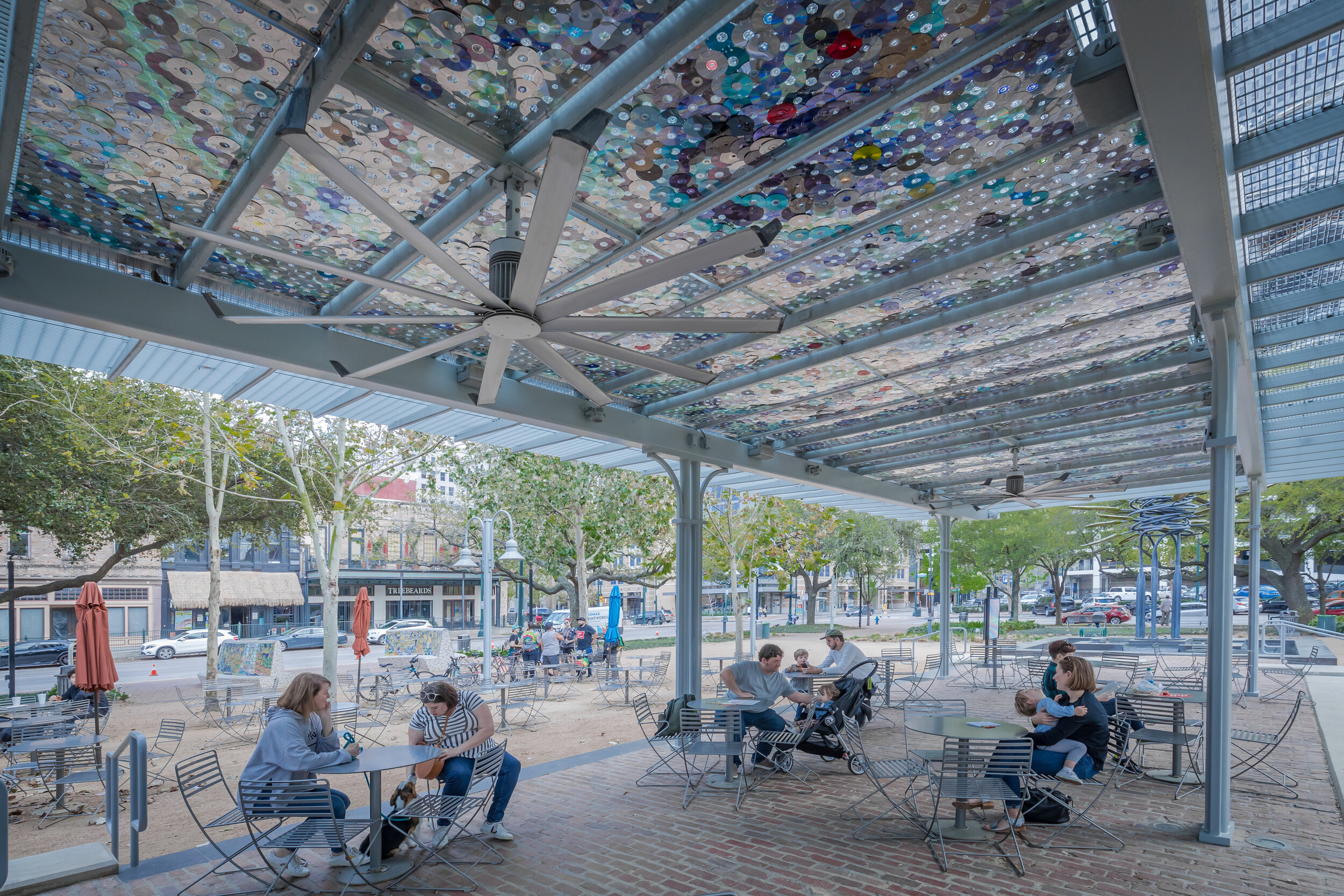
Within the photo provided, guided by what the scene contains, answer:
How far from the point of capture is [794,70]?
3043 millimetres

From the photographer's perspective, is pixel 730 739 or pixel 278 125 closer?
pixel 278 125

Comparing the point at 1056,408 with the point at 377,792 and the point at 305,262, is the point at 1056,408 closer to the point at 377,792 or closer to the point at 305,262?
the point at 377,792

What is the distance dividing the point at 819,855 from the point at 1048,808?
6.26 feet

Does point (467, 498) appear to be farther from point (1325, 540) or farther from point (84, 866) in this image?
point (1325, 540)

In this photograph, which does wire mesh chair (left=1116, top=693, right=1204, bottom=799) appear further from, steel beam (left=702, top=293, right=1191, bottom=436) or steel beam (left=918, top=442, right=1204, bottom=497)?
steel beam (left=918, top=442, right=1204, bottom=497)

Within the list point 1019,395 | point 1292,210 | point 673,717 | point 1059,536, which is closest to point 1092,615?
point 1059,536

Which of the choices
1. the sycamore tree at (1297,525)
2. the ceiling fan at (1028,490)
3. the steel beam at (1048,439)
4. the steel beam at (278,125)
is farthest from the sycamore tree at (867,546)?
the steel beam at (278,125)

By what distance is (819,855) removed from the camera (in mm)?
4961

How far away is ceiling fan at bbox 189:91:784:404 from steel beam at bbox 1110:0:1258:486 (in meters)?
1.29

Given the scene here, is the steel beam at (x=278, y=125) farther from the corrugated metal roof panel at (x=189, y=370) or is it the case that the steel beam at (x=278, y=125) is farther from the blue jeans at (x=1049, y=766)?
the blue jeans at (x=1049, y=766)

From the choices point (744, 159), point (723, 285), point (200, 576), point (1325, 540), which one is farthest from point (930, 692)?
point (200, 576)

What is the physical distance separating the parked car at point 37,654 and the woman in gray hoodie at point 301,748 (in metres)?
23.5

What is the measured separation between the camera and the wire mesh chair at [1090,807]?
16.7 feet

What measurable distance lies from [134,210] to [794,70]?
355 centimetres
